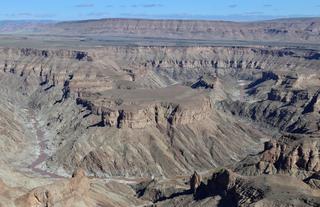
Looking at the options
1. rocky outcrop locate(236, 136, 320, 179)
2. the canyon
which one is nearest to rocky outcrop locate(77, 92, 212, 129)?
the canyon

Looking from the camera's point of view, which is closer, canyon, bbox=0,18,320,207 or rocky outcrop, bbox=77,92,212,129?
canyon, bbox=0,18,320,207

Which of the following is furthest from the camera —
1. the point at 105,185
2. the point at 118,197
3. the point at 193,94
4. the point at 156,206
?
the point at 193,94

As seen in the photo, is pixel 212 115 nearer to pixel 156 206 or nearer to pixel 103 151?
pixel 103 151

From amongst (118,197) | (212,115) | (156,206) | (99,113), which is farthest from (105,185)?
(212,115)

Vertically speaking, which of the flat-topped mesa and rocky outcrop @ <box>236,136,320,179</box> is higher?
rocky outcrop @ <box>236,136,320,179</box>

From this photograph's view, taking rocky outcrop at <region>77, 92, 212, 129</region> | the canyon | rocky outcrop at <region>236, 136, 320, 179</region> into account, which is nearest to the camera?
the canyon

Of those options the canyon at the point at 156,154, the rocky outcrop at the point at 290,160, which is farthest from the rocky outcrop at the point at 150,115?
the rocky outcrop at the point at 290,160

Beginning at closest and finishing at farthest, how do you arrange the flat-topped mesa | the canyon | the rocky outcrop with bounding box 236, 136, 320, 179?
the canyon, the rocky outcrop with bounding box 236, 136, 320, 179, the flat-topped mesa

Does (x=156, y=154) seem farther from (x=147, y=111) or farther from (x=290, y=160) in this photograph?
(x=290, y=160)

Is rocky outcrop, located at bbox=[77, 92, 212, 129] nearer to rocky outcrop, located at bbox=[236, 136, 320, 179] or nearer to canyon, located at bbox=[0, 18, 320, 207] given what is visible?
canyon, located at bbox=[0, 18, 320, 207]
